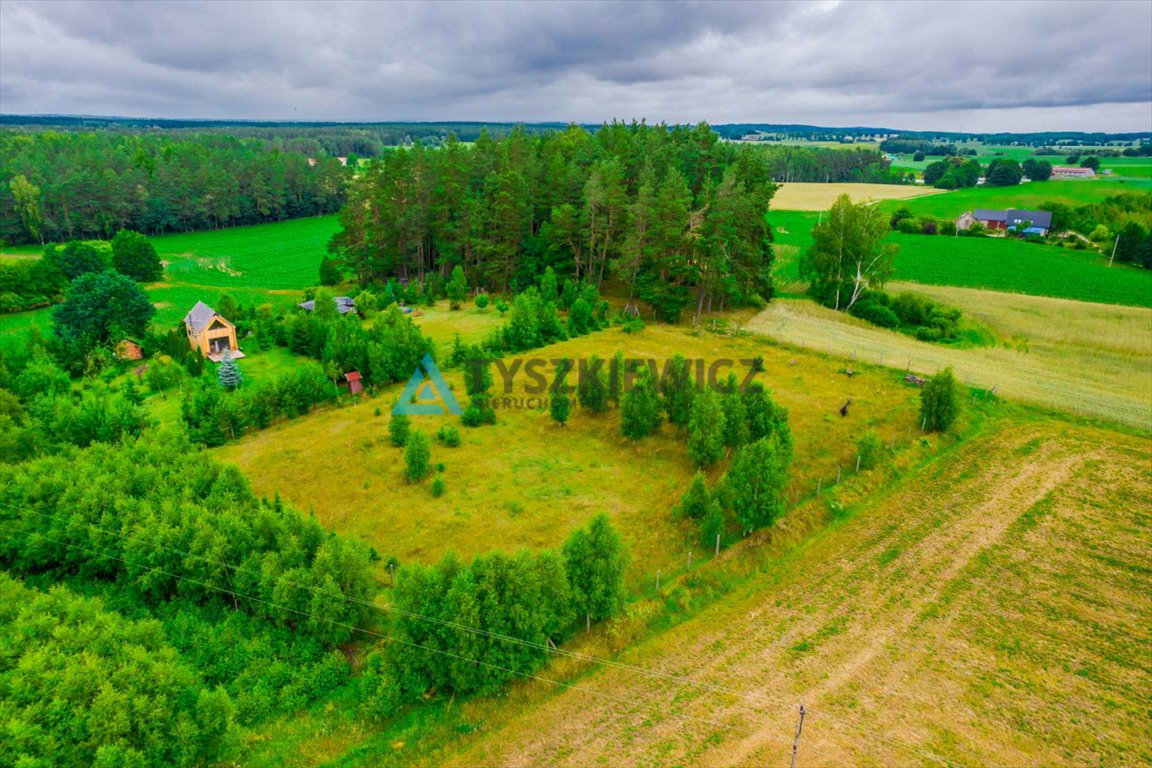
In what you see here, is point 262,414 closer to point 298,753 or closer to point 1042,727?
point 298,753

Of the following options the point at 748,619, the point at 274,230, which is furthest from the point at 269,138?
the point at 748,619

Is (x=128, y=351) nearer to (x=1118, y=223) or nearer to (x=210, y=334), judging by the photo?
(x=210, y=334)

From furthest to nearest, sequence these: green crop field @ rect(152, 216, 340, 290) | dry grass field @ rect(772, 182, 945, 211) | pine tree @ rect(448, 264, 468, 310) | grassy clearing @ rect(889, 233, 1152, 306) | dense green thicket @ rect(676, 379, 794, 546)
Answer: dry grass field @ rect(772, 182, 945, 211)
green crop field @ rect(152, 216, 340, 290)
grassy clearing @ rect(889, 233, 1152, 306)
pine tree @ rect(448, 264, 468, 310)
dense green thicket @ rect(676, 379, 794, 546)

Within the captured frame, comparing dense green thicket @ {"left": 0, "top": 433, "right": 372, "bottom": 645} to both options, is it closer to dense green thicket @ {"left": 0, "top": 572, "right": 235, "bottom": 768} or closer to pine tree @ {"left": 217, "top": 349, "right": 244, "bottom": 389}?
dense green thicket @ {"left": 0, "top": 572, "right": 235, "bottom": 768}

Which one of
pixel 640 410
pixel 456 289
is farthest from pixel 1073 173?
pixel 640 410

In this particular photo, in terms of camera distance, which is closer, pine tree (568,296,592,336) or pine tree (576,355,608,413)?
pine tree (576,355,608,413)

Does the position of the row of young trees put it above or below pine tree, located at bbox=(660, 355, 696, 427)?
above

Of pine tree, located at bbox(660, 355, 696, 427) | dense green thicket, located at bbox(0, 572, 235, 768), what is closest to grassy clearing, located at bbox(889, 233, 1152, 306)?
pine tree, located at bbox(660, 355, 696, 427)

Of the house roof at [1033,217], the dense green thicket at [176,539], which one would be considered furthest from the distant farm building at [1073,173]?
the dense green thicket at [176,539]
